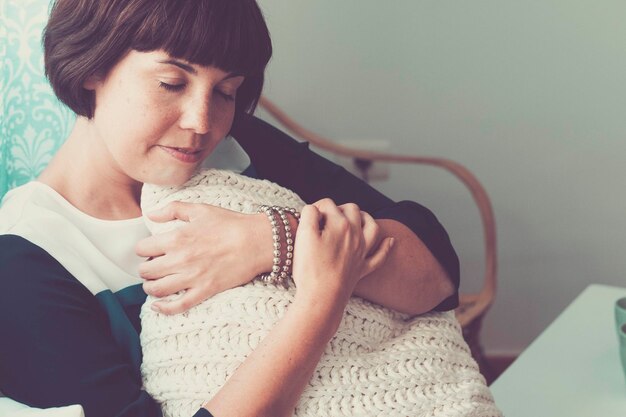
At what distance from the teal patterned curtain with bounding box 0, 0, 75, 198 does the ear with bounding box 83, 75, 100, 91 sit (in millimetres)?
284

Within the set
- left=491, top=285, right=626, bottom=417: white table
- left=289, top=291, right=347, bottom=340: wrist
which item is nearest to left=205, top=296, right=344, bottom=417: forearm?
left=289, top=291, right=347, bottom=340: wrist

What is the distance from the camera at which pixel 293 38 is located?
6.72 ft

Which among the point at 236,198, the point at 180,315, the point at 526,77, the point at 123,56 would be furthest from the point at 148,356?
the point at 526,77

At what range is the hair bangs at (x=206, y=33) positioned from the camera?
34.6 inches

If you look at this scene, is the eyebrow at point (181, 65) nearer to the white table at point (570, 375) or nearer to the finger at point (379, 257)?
the finger at point (379, 257)

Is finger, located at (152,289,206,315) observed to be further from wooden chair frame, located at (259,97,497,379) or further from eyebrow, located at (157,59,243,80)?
wooden chair frame, located at (259,97,497,379)

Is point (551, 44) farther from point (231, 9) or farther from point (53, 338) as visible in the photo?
point (53, 338)

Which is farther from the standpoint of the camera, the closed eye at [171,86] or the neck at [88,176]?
the neck at [88,176]

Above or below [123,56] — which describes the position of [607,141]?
below

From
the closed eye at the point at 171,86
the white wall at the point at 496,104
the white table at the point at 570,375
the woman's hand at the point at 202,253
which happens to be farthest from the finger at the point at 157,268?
the white wall at the point at 496,104

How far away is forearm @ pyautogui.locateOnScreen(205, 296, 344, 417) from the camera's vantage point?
81 cm

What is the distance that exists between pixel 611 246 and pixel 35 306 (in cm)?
183

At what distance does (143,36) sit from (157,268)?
0.27 m

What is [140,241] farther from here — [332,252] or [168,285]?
[332,252]
